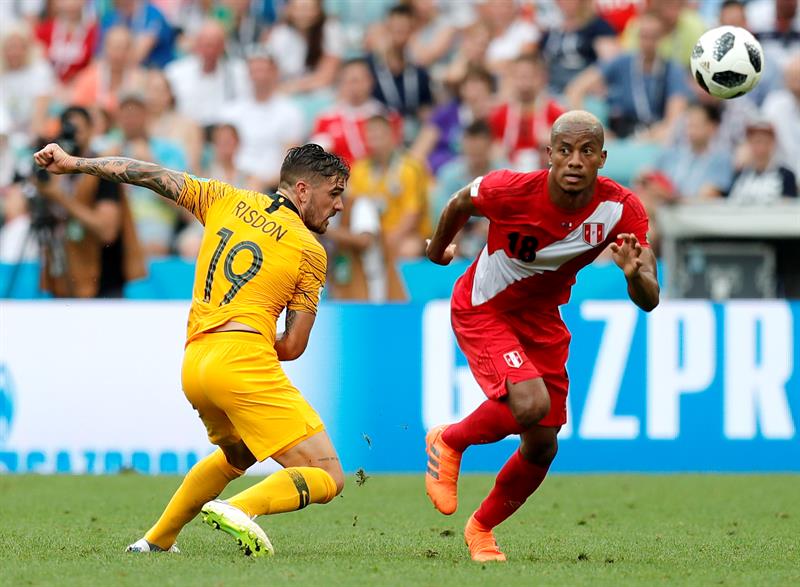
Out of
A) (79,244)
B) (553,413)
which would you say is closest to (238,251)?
(553,413)

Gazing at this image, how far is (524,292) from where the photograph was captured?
7.47 meters

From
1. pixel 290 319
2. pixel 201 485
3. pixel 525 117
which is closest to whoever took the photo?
pixel 290 319

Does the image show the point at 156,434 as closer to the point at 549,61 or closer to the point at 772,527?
the point at 772,527

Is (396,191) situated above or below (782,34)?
below

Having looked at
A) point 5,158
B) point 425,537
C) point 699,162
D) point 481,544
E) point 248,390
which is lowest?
point 425,537

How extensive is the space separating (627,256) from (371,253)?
762 cm

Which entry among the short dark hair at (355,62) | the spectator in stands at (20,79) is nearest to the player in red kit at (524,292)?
the short dark hair at (355,62)

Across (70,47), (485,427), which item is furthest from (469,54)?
(485,427)

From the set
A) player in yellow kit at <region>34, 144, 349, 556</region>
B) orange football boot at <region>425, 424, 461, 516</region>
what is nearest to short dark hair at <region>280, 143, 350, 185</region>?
player in yellow kit at <region>34, 144, 349, 556</region>

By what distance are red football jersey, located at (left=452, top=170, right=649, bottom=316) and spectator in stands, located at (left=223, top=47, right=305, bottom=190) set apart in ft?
30.0

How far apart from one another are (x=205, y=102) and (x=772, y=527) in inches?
416

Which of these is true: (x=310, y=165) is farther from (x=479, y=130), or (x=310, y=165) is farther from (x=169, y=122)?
(x=169, y=122)

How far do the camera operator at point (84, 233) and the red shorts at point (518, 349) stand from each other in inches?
273

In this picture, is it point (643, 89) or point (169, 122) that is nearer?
point (643, 89)
